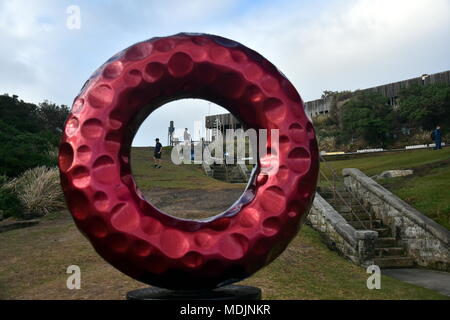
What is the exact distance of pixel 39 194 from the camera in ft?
51.7

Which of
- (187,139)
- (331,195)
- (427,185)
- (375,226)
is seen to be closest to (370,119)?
(187,139)

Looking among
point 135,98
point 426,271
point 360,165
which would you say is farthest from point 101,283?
point 360,165

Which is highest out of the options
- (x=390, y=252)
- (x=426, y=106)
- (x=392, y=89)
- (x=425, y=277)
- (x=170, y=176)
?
(x=392, y=89)

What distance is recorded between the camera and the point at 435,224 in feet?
37.7

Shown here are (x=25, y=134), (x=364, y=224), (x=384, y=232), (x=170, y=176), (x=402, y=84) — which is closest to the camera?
(x=384, y=232)

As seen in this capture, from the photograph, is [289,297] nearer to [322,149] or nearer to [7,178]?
[7,178]

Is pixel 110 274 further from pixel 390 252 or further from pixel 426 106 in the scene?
pixel 426 106

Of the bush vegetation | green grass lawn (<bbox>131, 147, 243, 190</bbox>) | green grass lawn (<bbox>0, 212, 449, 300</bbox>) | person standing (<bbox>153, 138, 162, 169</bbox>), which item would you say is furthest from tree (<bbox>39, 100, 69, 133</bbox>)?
green grass lawn (<bbox>0, 212, 449, 300</bbox>)

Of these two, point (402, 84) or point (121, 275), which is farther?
point (402, 84)

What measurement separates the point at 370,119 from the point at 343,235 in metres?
21.6

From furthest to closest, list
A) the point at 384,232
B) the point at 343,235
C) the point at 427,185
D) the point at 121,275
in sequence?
the point at 427,185, the point at 384,232, the point at 343,235, the point at 121,275

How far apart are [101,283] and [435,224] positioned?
289 inches

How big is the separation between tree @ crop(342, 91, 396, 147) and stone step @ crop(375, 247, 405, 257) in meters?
19.9
